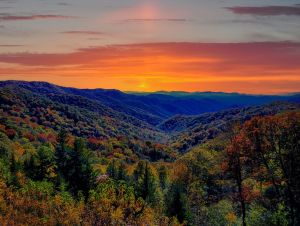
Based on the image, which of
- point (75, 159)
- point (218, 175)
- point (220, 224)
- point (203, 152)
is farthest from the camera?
point (203, 152)

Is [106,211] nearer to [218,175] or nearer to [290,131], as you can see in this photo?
[290,131]

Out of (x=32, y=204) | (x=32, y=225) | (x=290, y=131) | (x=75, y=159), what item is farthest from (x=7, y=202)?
(x=290, y=131)

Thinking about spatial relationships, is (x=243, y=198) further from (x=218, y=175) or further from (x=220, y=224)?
(x=218, y=175)

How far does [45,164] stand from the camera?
75125mm

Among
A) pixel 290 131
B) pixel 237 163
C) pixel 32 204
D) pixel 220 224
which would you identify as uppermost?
pixel 290 131

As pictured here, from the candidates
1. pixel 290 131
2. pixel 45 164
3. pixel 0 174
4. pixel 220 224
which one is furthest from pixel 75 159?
pixel 290 131

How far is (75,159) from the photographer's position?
239ft

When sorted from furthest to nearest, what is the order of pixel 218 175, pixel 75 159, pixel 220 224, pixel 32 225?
pixel 218 175 < pixel 75 159 < pixel 220 224 < pixel 32 225

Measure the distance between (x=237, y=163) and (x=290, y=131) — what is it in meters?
8.48

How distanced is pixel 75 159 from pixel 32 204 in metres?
22.2

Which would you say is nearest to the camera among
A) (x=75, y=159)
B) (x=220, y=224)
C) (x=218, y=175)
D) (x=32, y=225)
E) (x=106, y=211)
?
(x=32, y=225)

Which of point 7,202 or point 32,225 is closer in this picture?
point 32,225

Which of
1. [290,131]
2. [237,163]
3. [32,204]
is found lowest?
[32,204]

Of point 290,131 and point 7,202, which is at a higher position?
point 290,131
